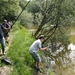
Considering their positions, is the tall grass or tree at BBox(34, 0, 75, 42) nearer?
the tall grass

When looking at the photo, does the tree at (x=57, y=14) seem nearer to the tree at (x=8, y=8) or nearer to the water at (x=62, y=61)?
the water at (x=62, y=61)

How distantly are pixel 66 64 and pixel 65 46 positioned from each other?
6239 millimetres

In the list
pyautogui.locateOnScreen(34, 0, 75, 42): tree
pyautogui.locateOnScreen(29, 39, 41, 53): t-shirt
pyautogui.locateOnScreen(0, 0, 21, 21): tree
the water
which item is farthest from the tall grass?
pyautogui.locateOnScreen(0, 0, 21, 21): tree

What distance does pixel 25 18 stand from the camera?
40.5 m

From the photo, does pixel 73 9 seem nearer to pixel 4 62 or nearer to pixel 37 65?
pixel 37 65

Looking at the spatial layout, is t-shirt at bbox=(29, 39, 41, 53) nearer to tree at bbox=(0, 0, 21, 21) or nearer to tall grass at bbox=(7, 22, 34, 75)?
tall grass at bbox=(7, 22, 34, 75)

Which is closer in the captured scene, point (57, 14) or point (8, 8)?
point (57, 14)

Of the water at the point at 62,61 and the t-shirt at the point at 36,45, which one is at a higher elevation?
the t-shirt at the point at 36,45

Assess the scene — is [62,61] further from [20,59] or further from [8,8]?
[8,8]

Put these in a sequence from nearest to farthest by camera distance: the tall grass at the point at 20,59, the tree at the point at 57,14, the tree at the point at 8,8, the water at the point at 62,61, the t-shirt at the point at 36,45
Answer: the t-shirt at the point at 36,45, the tall grass at the point at 20,59, the water at the point at 62,61, the tree at the point at 57,14, the tree at the point at 8,8

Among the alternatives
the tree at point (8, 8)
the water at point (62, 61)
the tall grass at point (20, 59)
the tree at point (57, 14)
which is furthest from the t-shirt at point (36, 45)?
the tree at point (8, 8)

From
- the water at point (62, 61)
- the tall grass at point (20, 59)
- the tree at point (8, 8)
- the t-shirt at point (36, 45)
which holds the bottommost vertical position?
the water at point (62, 61)

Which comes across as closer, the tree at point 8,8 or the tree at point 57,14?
the tree at point 57,14

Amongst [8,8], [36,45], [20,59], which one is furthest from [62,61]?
[8,8]
